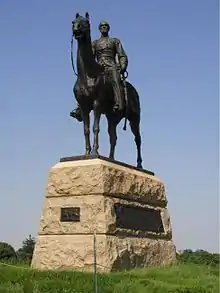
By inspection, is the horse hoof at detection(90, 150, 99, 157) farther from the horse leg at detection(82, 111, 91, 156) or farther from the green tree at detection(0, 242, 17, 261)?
the green tree at detection(0, 242, 17, 261)

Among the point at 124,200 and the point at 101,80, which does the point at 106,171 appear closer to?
the point at 124,200

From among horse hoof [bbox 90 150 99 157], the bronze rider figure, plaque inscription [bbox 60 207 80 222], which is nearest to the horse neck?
the bronze rider figure

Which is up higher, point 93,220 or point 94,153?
point 94,153

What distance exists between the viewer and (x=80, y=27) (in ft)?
31.6

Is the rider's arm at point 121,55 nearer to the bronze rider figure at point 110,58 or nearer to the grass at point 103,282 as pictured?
the bronze rider figure at point 110,58

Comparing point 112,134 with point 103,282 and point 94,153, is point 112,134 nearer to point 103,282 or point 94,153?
point 94,153

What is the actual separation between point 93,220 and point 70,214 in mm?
494

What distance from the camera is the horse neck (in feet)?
32.5

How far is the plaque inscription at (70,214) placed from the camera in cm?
943

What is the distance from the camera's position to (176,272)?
8844 millimetres

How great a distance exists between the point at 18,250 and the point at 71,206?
6385mm

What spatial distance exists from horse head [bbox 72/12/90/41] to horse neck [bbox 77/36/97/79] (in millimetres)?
144

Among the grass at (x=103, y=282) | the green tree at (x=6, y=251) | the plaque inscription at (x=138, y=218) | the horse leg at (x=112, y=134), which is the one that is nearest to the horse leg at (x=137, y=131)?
the horse leg at (x=112, y=134)

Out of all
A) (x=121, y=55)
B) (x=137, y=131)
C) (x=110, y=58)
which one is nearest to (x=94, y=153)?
(x=110, y=58)
